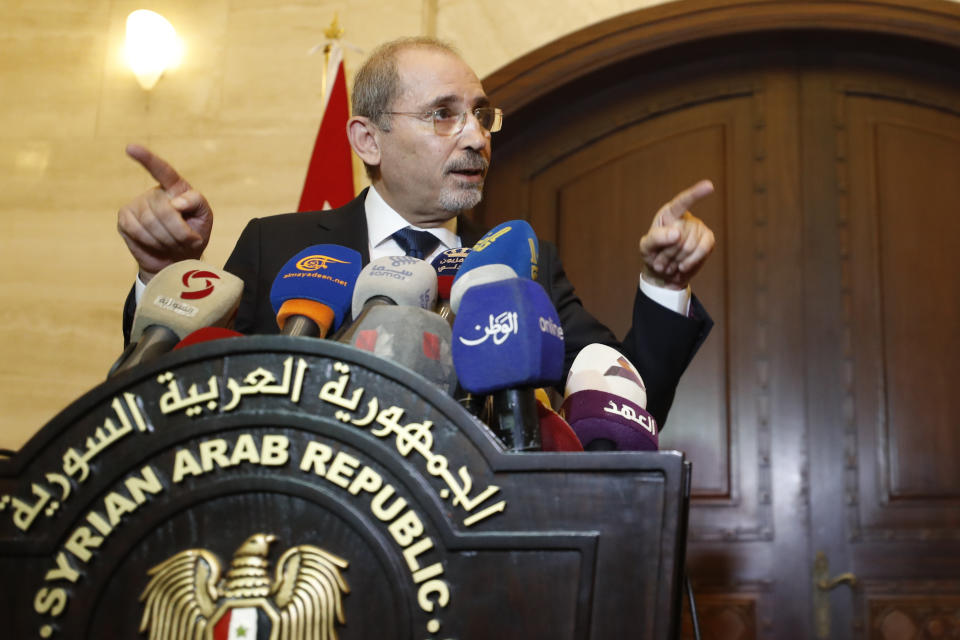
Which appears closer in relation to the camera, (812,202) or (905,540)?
(905,540)

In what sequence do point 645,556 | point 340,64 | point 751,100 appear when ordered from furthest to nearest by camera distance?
point 751,100
point 340,64
point 645,556

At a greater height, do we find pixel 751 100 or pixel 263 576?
pixel 751 100

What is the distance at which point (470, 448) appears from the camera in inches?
30.3

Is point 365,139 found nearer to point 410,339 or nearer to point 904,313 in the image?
point 410,339

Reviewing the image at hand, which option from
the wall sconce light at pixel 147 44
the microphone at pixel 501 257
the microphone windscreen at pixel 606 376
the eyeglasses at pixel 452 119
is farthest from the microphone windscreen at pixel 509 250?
the wall sconce light at pixel 147 44

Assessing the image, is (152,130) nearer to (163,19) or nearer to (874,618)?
(163,19)

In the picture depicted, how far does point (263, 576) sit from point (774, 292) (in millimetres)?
2699

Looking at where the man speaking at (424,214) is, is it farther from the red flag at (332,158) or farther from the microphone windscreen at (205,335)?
the red flag at (332,158)

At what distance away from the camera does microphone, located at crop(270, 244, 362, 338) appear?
107 cm

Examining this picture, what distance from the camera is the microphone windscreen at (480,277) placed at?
0.92 metres

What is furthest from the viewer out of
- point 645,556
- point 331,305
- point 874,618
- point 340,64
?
point 340,64

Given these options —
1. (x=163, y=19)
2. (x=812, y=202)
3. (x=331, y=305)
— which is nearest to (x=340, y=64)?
(x=163, y=19)

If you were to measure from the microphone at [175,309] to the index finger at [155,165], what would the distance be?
0.48ft

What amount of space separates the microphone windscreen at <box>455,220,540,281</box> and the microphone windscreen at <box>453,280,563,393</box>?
0.45 ft
